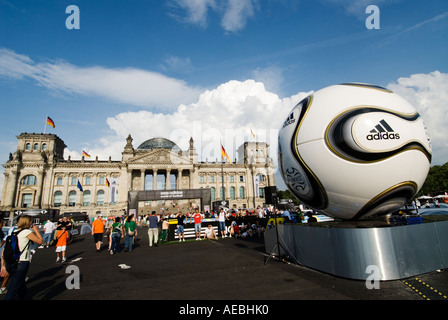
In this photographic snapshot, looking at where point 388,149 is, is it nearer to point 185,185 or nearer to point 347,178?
point 347,178

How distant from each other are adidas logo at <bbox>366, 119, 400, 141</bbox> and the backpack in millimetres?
7230

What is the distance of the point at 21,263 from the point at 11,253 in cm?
26

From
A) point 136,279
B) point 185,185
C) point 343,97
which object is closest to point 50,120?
point 185,185

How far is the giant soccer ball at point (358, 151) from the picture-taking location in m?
4.67

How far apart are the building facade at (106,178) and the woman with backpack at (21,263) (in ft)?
145

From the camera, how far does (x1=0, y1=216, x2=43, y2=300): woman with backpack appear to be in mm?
4061

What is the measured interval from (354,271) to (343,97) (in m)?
3.81

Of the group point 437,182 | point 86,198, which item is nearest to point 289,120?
point 86,198

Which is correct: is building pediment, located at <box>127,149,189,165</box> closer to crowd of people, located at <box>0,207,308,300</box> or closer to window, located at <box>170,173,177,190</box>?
window, located at <box>170,173,177,190</box>

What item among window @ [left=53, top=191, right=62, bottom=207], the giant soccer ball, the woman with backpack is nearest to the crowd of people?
the woman with backpack

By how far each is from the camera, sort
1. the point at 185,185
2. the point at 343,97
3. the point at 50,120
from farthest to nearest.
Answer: the point at 185,185
the point at 50,120
the point at 343,97

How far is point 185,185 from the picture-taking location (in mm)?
64875

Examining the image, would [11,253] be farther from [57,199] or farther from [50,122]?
[57,199]

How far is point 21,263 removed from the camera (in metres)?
4.21
